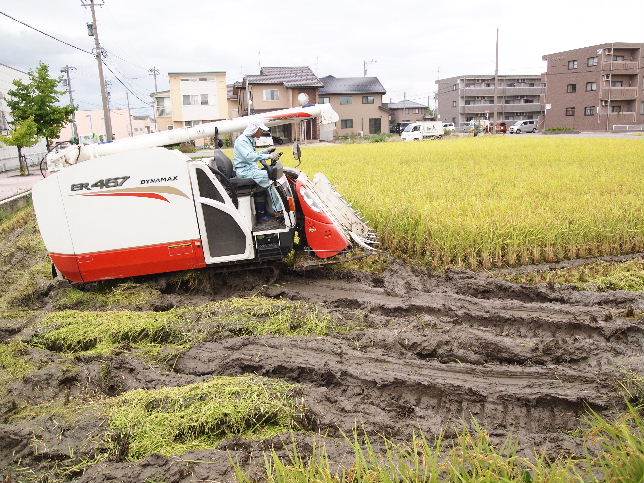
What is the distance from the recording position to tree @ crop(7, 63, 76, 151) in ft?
90.5

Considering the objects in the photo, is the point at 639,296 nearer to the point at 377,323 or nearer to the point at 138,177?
the point at 377,323

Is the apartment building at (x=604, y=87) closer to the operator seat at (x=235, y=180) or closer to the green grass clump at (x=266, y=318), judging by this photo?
the operator seat at (x=235, y=180)

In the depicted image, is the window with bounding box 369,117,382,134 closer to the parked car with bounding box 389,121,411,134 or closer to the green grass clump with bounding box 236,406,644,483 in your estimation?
the parked car with bounding box 389,121,411,134

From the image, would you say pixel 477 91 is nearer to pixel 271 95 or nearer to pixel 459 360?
pixel 271 95

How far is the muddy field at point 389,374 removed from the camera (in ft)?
11.8

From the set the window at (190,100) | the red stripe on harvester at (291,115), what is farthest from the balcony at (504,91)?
the red stripe on harvester at (291,115)

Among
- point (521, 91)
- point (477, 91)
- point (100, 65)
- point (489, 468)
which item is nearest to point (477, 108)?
point (477, 91)

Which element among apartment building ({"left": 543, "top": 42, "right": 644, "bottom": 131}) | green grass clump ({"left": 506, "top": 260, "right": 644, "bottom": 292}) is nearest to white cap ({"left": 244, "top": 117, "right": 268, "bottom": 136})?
green grass clump ({"left": 506, "top": 260, "right": 644, "bottom": 292})

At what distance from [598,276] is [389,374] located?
397cm

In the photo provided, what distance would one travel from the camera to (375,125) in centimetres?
5434

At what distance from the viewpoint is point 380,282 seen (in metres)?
7.26

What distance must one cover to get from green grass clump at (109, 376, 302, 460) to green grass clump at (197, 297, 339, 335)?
133cm

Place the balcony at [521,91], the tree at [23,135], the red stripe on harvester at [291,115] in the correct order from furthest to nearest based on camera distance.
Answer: the balcony at [521,91] < the tree at [23,135] < the red stripe on harvester at [291,115]

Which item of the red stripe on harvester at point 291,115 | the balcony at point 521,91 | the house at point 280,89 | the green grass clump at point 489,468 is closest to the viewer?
the green grass clump at point 489,468
